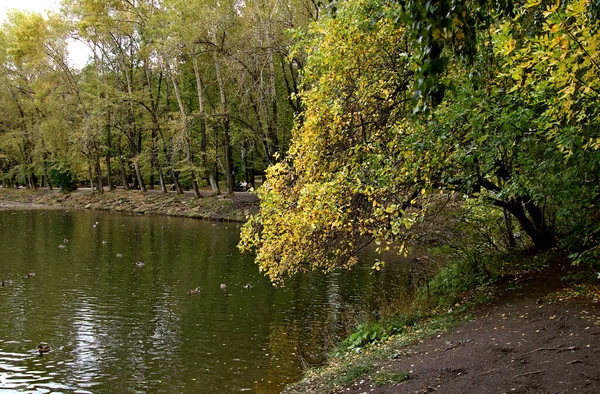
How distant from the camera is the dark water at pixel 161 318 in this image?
10.4 metres

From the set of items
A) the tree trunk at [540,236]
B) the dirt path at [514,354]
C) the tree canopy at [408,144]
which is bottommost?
the dirt path at [514,354]

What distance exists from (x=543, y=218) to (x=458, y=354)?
214 inches

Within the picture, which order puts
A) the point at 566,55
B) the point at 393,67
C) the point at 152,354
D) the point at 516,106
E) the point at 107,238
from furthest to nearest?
the point at 107,238 < the point at 152,354 < the point at 393,67 < the point at 516,106 < the point at 566,55

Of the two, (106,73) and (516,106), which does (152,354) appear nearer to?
(516,106)

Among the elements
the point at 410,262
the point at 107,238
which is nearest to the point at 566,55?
the point at 410,262

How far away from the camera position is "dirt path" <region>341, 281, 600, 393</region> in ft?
20.3

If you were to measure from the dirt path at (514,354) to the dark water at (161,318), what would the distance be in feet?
10.7

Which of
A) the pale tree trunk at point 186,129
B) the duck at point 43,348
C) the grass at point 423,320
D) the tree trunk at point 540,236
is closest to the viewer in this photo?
the grass at point 423,320

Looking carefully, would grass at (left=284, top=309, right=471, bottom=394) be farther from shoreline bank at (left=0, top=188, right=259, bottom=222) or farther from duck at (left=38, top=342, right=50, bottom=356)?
shoreline bank at (left=0, top=188, right=259, bottom=222)

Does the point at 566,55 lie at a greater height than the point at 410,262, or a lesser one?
greater

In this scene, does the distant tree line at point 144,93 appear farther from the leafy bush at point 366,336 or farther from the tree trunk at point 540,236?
the leafy bush at point 366,336

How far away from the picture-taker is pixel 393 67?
34.4 feet

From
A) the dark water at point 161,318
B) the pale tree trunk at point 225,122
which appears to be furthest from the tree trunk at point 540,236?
the pale tree trunk at point 225,122

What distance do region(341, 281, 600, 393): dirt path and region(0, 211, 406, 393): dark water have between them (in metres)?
3.25
